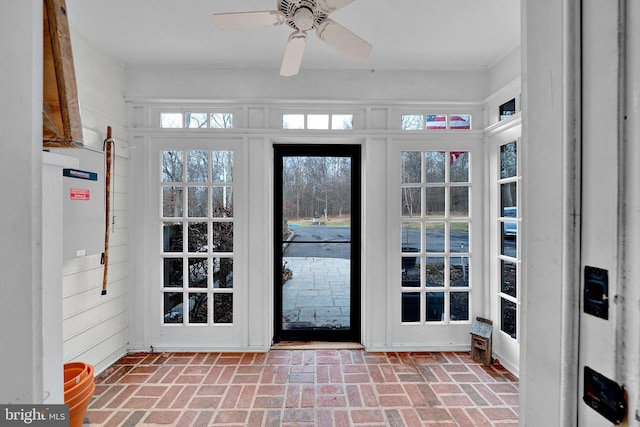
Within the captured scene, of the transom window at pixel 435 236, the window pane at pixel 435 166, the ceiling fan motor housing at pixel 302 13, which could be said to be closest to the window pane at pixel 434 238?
the transom window at pixel 435 236

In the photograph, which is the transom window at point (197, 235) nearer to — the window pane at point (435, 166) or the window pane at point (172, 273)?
the window pane at point (172, 273)

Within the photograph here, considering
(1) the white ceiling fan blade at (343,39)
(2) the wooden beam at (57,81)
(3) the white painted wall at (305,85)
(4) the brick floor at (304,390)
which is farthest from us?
(3) the white painted wall at (305,85)

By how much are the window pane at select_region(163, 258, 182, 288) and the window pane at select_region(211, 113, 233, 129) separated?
137 centimetres

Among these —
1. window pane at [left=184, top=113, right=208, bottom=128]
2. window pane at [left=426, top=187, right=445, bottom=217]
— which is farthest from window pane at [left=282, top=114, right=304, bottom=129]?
window pane at [left=426, top=187, right=445, bottom=217]

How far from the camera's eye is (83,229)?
214cm

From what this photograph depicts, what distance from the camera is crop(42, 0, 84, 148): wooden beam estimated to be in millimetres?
756

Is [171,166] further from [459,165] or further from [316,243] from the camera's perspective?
[459,165]

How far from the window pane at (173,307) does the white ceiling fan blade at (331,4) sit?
272cm

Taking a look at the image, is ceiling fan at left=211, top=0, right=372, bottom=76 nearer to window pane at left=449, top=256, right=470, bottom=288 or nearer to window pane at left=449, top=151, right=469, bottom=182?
window pane at left=449, top=151, right=469, bottom=182

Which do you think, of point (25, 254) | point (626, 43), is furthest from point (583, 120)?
point (25, 254)

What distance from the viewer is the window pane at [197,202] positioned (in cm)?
298

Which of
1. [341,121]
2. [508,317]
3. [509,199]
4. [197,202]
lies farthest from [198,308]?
[509,199]

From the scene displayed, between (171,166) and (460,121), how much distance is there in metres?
2.88

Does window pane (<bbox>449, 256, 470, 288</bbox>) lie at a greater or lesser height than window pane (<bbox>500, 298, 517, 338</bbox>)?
greater
